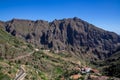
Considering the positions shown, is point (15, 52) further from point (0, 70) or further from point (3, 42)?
point (0, 70)

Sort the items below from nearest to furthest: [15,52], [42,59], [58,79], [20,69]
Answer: [20,69]
[58,79]
[15,52]
[42,59]

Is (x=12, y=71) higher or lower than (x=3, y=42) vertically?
lower

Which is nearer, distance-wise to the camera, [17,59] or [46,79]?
[46,79]

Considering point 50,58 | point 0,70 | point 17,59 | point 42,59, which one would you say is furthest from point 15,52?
point 0,70

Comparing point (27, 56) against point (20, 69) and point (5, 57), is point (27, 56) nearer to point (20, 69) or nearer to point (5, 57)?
point (5, 57)

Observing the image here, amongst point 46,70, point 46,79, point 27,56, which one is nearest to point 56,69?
point 46,70

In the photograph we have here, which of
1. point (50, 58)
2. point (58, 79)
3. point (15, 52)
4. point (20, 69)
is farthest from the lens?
point (50, 58)

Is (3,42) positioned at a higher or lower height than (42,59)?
higher

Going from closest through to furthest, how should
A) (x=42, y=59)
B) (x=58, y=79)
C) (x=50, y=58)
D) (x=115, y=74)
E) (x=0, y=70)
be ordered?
(x=0, y=70) → (x=58, y=79) → (x=115, y=74) → (x=42, y=59) → (x=50, y=58)

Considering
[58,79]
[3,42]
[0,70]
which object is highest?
[3,42]
